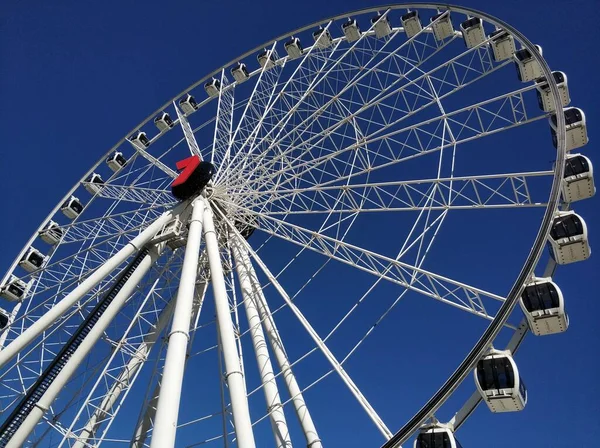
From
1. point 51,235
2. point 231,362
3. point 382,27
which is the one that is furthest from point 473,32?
point 51,235

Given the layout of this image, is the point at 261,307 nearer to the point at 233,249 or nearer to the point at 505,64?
the point at 233,249

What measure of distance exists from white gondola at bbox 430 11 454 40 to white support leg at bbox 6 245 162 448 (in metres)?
12.1

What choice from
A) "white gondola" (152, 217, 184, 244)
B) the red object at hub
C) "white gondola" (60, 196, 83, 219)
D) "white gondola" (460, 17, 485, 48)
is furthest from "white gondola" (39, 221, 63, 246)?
"white gondola" (460, 17, 485, 48)

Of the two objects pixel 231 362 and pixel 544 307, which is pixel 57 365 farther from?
pixel 544 307

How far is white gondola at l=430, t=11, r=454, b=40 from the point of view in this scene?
16.4 meters

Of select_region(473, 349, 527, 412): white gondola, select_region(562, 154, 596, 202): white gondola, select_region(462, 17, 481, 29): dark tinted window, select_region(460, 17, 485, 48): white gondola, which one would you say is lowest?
select_region(473, 349, 527, 412): white gondola

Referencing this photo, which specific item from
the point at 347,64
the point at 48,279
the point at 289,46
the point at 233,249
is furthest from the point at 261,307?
the point at 289,46

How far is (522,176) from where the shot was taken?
35.9ft

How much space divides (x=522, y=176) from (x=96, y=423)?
12162mm

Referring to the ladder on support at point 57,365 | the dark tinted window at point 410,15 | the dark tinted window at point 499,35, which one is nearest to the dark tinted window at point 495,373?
the ladder on support at point 57,365

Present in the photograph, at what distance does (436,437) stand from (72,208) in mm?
16896

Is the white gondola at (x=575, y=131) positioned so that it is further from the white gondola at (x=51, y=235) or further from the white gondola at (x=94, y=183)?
the white gondola at (x=51, y=235)

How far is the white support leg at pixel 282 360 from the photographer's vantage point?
10.8 metres

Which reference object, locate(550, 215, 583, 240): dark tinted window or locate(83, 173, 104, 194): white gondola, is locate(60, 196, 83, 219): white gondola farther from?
locate(550, 215, 583, 240): dark tinted window
